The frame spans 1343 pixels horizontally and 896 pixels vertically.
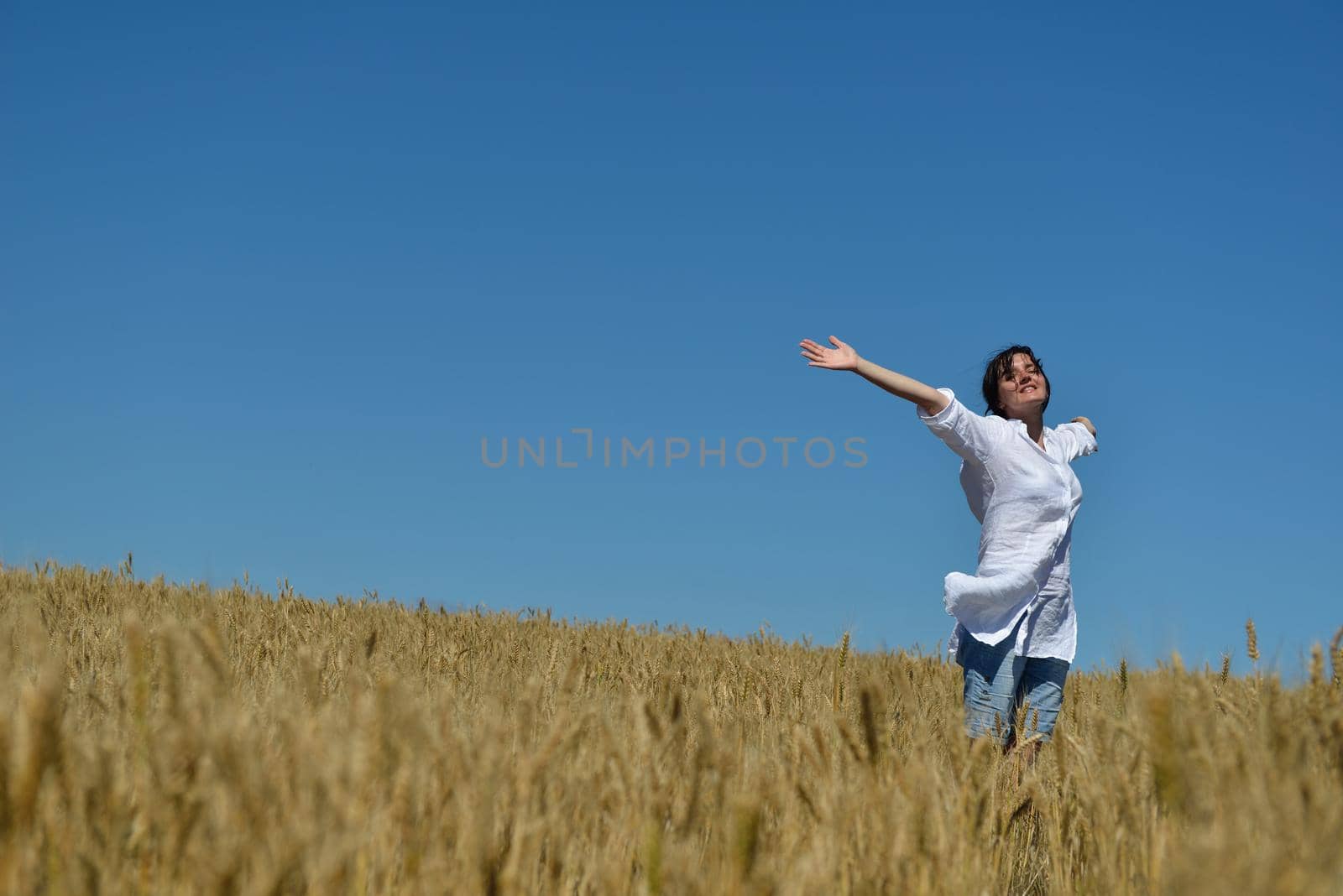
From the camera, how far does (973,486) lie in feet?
15.3

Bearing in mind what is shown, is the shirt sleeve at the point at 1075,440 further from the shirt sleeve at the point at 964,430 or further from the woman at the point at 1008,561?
the shirt sleeve at the point at 964,430

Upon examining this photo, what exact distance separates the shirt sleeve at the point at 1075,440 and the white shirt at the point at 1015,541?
0.30 meters

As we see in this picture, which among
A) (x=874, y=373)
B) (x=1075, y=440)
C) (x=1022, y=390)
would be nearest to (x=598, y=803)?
(x=874, y=373)

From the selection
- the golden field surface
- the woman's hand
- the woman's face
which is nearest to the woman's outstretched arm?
the woman's hand

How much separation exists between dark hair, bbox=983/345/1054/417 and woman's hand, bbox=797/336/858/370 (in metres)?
1.00

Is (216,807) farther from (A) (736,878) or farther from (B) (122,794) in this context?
(A) (736,878)

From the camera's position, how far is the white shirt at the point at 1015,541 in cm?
422

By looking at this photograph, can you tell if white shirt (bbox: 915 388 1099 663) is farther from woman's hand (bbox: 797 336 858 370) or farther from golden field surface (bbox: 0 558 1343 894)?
golden field surface (bbox: 0 558 1343 894)

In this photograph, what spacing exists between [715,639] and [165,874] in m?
7.77

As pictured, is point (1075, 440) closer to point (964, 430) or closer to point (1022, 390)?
point (1022, 390)

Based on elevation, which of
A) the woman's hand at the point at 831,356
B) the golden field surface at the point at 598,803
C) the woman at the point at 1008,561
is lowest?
the golden field surface at the point at 598,803

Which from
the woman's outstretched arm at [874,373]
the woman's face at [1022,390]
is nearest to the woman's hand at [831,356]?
the woman's outstretched arm at [874,373]

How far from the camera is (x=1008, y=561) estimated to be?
4.31 metres

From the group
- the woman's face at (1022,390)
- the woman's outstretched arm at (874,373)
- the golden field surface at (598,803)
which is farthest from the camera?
the woman's face at (1022,390)
